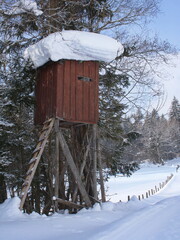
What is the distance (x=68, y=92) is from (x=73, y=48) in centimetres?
137

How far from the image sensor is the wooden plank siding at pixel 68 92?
28.2ft

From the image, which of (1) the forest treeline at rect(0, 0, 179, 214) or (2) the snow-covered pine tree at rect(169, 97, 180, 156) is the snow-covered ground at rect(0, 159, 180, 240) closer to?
(1) the forest treeline at rect(0, 0, 179, 214)

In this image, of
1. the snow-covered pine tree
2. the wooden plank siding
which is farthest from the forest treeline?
the snow-covered pine tree

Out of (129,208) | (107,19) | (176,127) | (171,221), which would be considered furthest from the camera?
(176,127)

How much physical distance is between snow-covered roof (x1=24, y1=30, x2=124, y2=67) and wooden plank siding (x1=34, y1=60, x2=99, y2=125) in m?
0.33

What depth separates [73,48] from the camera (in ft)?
28.1

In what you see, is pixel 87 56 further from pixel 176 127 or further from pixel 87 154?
pixel 176 127

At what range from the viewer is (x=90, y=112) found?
9.15 meters

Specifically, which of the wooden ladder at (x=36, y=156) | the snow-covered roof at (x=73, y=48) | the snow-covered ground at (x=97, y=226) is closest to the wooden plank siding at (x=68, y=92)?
the snow-covered roof at (x=73, y=48)

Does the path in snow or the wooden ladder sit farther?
the wooden ladder

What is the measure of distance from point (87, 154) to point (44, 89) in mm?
2723

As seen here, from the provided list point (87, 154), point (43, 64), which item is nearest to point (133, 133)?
point (87, 154)

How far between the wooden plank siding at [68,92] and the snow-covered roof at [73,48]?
0.33 meters

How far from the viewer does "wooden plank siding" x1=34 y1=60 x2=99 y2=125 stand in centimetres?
859
